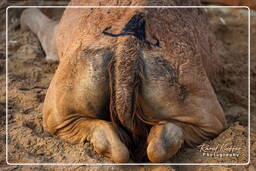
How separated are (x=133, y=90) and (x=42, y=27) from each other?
2169 mm

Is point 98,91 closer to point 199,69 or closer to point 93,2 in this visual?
point 199,69

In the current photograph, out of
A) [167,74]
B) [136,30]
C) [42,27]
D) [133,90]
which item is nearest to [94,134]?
[133,90]

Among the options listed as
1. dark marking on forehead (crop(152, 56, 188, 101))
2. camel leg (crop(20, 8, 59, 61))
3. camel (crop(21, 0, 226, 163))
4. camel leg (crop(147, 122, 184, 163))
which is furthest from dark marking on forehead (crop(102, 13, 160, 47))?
camel leg (crop(20, 8, 59, 61))

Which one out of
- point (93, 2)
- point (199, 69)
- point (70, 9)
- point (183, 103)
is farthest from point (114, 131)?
point (70, 9)

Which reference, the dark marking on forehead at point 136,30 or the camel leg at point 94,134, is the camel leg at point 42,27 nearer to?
the camel leg at point 94,134

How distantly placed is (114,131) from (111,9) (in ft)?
2.82

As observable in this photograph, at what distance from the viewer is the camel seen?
8.04ft

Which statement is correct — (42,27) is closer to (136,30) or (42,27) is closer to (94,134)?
(136,30)

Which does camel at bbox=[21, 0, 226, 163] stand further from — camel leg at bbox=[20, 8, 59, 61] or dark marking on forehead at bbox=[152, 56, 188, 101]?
camel leg at bbox=[20, 8, 59, 61]

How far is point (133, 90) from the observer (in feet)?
8.00

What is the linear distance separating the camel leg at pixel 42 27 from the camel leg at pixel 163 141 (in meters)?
1.70

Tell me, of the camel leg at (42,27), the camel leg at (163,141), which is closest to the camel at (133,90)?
the camel leg at (163,141)

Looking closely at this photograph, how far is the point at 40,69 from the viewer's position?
3736 mm

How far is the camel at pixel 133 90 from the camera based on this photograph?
8.04 feet
